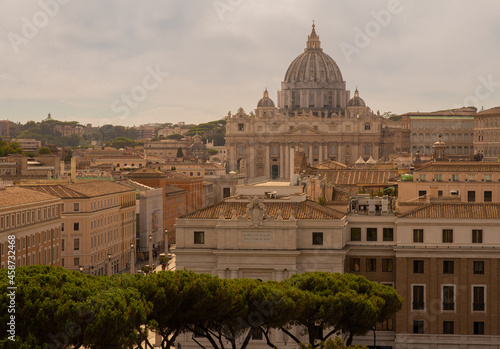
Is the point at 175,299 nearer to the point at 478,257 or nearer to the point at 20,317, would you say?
the point at 20,317

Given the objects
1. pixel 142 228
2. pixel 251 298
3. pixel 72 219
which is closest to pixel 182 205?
pixel 142 228

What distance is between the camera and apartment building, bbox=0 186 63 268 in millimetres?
59500

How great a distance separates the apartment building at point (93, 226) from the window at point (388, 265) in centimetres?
2693

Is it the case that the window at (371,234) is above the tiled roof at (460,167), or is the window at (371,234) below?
below

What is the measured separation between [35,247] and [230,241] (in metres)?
20.7

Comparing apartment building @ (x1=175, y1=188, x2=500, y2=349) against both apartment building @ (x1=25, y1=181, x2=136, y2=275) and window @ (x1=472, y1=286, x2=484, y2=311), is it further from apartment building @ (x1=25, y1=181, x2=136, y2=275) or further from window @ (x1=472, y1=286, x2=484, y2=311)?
apartment building @ (x1=25, y1=181, x2=136, y2=275)

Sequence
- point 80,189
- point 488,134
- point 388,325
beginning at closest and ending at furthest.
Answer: point 388,325, point 80,189, point 488,134

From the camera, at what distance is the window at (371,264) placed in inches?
1877

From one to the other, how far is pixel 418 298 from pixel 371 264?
2.31 metres

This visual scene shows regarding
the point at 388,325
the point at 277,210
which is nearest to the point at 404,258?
the point at 388,325

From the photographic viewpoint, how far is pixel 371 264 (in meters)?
47.8

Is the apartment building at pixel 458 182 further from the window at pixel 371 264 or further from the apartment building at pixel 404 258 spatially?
the apartment building at pixel 404 258

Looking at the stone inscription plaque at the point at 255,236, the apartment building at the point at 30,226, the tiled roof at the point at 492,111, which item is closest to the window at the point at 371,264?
the stone inscription plaque at the point at 255,236

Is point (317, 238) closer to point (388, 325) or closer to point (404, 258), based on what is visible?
point (404, 258)
